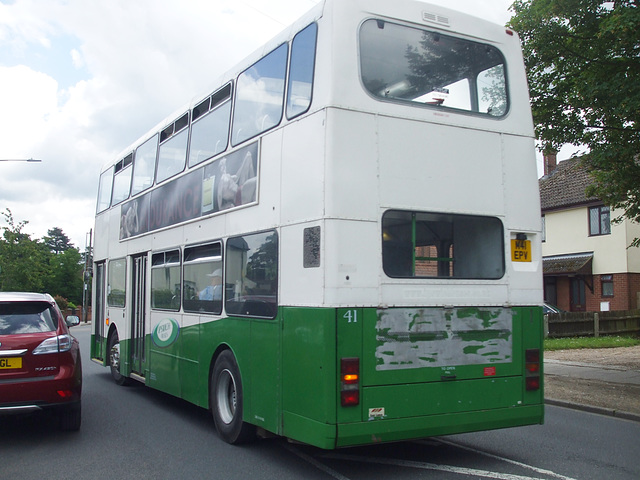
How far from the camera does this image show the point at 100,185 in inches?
580

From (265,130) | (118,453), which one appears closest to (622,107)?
(265,130)

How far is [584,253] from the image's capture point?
106ft

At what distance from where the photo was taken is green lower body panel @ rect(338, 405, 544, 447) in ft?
19.3

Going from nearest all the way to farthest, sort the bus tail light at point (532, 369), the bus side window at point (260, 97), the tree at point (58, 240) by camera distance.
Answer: the bus tail light at point (532, 369), the bus side window at point (260, 97), the tree at point (58, 240)

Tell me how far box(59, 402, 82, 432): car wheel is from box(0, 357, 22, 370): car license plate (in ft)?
3.02

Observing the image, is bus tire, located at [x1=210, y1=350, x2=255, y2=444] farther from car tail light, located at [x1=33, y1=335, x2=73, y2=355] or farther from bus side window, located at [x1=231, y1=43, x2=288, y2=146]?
bus side window, located at [x1=231, y1=43, x2=288, y2=146]

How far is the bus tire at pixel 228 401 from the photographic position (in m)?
7.48

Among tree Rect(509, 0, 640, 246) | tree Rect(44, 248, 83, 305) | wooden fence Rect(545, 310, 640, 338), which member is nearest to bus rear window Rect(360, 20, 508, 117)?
tree Rect(509, 0, 640, 246)

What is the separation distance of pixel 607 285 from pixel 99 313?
24.7 metres

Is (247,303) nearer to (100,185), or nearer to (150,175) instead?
(150,175)

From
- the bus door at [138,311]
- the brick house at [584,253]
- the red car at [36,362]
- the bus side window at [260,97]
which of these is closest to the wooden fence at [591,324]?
the brick house at [584,253]

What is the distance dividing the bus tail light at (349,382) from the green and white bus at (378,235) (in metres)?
0.02

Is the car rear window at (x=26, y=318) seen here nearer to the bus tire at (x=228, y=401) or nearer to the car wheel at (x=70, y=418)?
the car wheel at (x=70, y=418)

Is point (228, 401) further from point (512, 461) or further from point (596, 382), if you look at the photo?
point (596, 382)
